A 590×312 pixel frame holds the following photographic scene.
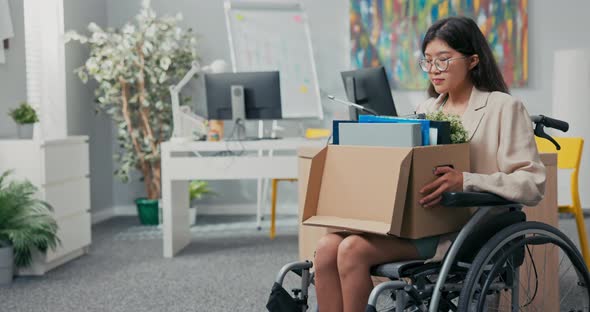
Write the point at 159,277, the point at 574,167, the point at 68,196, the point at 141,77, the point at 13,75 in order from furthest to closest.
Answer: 1. the point at 141,77
2. the point at 13,75
3. the point at 68,196
4. the point at 159,277
5. the point at 574,167

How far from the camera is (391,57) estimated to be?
585 centimetres

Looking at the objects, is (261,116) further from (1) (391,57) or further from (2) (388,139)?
(2) (388,139)

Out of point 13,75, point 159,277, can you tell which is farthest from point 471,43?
point 13,75

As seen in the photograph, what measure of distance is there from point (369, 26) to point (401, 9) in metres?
0.27

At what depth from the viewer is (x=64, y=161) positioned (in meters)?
4.05

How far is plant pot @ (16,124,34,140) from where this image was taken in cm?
392

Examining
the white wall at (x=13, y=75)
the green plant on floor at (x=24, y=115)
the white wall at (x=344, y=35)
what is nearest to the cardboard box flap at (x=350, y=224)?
the green plant on floor at (x=24, y=115)

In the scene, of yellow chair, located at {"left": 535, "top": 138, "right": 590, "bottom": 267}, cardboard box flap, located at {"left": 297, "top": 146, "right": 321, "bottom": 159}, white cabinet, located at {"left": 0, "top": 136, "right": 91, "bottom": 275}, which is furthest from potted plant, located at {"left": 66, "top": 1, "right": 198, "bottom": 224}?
yellow chair, located at {"left": 535, "top": 138, "right": 590, "bottom": 267}

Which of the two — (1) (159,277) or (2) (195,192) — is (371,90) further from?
(2) (195,192)

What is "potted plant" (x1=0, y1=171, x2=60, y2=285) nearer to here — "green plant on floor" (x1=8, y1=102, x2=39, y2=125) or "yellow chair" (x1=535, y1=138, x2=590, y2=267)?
"green plant on floor" (x1=8, y1=102, x2=39, y2=125)

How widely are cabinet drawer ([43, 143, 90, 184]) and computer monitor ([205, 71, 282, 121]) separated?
30.7 inches

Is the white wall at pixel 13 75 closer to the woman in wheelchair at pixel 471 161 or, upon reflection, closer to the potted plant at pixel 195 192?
the potted plant at pixel 195 192

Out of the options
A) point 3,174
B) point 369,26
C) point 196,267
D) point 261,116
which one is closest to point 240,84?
point 261,116

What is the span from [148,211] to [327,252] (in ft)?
12.4
